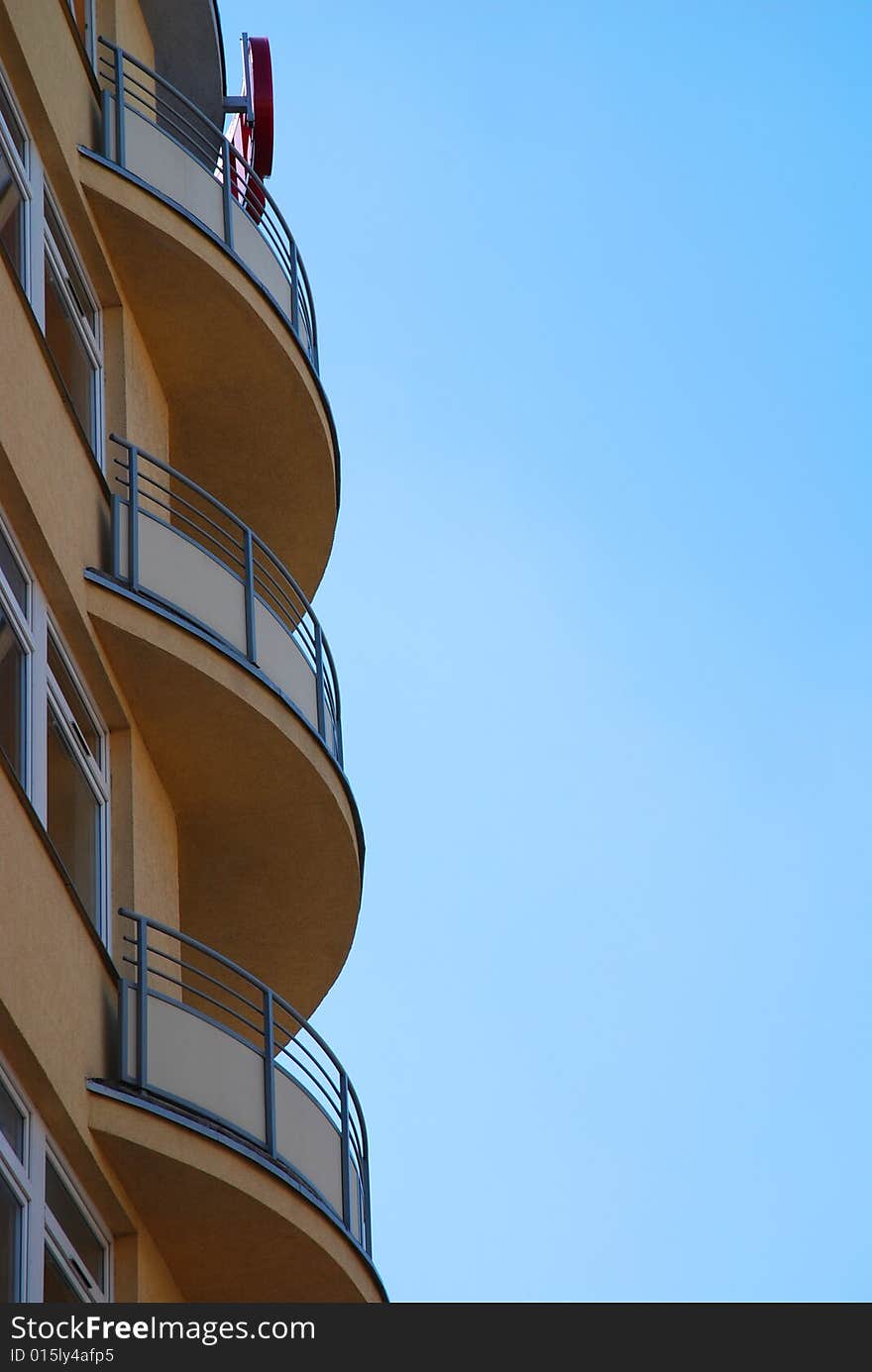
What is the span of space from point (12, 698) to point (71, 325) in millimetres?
3957

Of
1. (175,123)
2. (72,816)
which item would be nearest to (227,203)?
(175,123)

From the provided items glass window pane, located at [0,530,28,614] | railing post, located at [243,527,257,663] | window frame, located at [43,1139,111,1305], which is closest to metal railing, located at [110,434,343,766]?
railing post, located at [243,527,257,663]

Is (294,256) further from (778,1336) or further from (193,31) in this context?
(778,1336)

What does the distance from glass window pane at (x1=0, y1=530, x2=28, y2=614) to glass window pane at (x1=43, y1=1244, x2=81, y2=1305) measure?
12.6 ft

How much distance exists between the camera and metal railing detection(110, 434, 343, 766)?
14562mm

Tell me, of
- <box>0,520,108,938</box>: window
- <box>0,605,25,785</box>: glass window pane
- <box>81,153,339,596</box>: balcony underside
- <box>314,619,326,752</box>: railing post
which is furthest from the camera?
<box>314,619,326,752</box>: railing post

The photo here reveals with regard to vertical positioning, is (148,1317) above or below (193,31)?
below

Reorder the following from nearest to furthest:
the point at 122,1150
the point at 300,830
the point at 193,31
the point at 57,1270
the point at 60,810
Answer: the point at 57,1270 → the point at 122,1150 → the point at 60,810 → the point at 300,830 → the point at 193,31

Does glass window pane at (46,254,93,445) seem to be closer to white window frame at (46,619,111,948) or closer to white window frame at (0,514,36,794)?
white window frame at (46,619,111,948)

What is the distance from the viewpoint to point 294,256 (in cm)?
1894

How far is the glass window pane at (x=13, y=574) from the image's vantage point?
12.5m

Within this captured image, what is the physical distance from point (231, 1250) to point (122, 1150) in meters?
1.75

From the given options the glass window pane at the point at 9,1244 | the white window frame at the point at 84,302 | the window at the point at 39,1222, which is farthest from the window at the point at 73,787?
the glass window pane at the point at 9,1244

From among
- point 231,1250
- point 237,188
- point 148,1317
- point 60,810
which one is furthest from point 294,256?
point 148,1317
